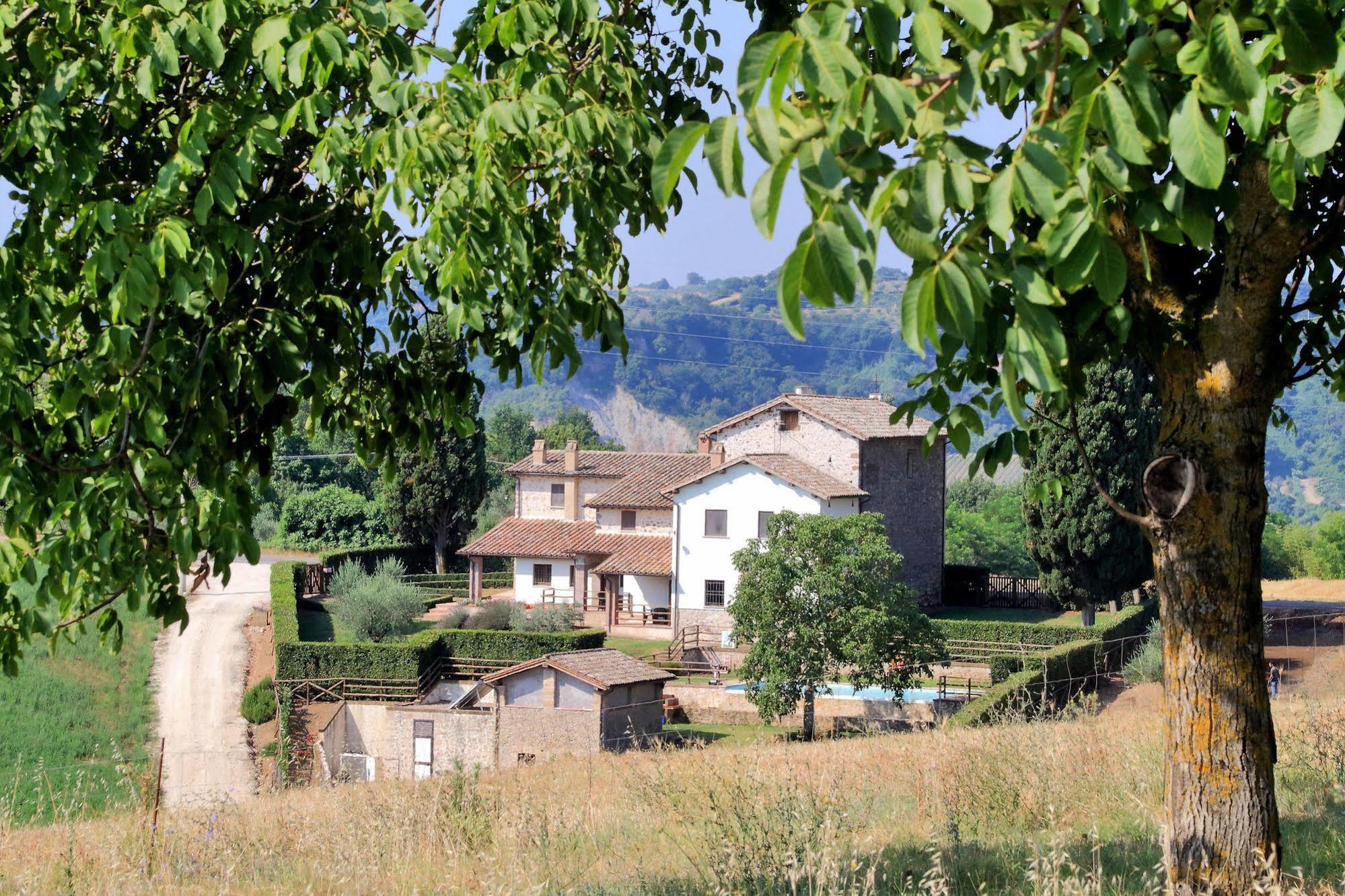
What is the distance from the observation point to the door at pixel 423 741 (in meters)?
25.2

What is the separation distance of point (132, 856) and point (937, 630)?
26.0 meters

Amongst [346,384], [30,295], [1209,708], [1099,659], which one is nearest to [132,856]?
[346,384]

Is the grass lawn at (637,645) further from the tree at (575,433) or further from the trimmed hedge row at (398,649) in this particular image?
the tree at (575,433)

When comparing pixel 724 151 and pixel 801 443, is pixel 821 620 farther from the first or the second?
pixel 724 151

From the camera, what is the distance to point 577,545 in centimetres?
4819

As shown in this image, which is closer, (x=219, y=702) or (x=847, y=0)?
(x=847, y=0)

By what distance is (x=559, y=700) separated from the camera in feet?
89.2

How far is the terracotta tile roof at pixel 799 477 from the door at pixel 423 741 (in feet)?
61.3

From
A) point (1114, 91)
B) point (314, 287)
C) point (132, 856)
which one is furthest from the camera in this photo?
point (132, 856)

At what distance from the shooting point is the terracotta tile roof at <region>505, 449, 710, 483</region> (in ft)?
165

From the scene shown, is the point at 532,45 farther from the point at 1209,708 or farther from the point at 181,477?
the point at 1209,708

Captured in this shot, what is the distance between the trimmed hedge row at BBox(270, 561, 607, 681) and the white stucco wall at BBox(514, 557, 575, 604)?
29.5 ft

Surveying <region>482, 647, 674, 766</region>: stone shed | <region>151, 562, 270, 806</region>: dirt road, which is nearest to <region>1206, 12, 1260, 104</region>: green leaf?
<region>151, 562, 270, 806</region>: dirt road

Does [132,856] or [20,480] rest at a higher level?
[20,480]
